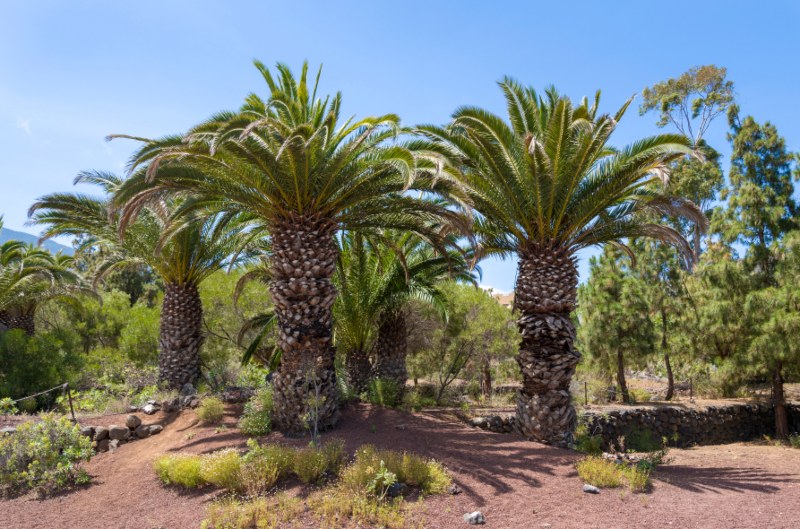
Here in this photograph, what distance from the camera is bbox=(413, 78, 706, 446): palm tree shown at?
34.9 ft

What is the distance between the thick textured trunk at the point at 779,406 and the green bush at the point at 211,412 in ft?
60.2

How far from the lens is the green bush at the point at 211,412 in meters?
11.5

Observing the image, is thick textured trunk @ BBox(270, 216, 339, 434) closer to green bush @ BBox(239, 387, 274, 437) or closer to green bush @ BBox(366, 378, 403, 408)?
green bush @ BBox(239, 387, 274, 437)

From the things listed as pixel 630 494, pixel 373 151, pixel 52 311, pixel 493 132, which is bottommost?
pixel 630 494

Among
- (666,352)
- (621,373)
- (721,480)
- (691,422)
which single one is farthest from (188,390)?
(666,352)

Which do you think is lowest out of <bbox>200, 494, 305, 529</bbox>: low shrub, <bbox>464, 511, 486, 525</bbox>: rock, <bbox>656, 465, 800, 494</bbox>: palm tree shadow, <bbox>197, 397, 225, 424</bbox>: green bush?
<bbox>200, 494, 305, 529</bbox>: low shrub

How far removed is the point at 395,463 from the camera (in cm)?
788

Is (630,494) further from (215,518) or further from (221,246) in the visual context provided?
(221,246)

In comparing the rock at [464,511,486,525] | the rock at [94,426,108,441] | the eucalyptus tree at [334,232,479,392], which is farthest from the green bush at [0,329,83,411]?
the rock at [464,511,486,525]

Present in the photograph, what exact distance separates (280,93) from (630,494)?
9.79 metres

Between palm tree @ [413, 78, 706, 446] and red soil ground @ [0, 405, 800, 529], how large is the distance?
1.51 metres

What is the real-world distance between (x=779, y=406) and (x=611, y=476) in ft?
49.8

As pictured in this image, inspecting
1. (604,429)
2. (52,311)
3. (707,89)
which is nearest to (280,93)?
(604,429)

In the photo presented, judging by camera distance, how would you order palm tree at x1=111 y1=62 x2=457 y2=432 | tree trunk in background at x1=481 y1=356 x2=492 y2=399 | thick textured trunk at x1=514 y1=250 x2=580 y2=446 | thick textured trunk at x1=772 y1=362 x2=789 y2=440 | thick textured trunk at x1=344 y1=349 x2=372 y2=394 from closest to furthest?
palm tree at x1=111 y1=62 x2=457 y2=432
thick textured trunk at x1=514 y1=250 x2=580 y2=446
thick textured trunk at x1=344 y1=349 x2=372 y2=394
thick textured trunk at x1=772 y1=362 x2=789 y2=440
tree trunk in background at x1=481 y1=356 x2=492 y2=399
